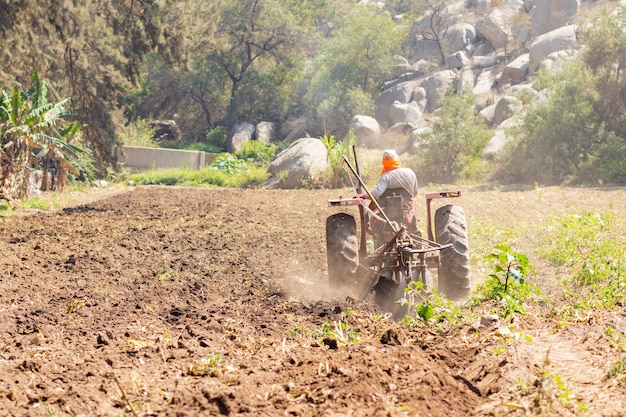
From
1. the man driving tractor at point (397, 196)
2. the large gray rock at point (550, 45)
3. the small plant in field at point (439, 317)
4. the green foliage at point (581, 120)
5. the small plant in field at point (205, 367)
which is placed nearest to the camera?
the small plant in field at point (205, 367)

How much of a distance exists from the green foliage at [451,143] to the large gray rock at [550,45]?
547 inches

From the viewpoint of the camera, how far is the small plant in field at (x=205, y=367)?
19.2ft

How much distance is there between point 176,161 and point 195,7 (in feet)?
51.3

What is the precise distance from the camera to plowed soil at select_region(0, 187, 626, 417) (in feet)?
16.4

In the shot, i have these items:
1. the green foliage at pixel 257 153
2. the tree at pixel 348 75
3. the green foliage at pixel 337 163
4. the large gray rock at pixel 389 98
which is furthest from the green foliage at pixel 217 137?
the green foliage at pixel 337 163

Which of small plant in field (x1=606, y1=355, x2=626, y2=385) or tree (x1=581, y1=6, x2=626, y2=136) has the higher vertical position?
tree (x1=581, y1=6, x2=626, y2=136)

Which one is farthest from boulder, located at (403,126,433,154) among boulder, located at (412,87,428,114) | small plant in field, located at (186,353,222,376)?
small plant in field, located at (186,353,222,376)

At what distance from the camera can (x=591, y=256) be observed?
10.8 meters

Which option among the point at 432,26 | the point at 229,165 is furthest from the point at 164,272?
the point at 432,26

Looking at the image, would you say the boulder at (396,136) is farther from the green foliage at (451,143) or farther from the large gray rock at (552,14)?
the large gray rock at (552,14)

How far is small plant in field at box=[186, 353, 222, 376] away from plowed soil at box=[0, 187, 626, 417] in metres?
0.01

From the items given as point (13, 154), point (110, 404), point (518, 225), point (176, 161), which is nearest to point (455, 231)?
point (110, 404)

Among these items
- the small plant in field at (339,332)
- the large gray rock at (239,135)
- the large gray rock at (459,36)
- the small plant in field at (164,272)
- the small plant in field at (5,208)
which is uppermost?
the large gray rock at (459,36)

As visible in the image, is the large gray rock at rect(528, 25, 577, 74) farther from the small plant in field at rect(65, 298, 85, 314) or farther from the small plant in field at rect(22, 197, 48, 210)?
the small plant in field at rect(65, 298, 85, 314)
